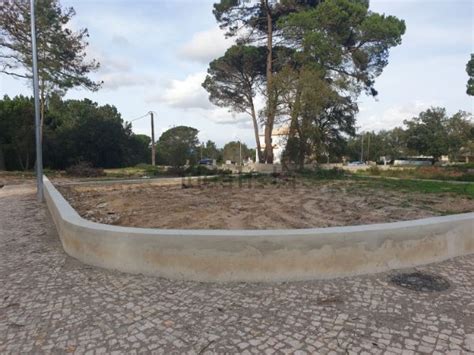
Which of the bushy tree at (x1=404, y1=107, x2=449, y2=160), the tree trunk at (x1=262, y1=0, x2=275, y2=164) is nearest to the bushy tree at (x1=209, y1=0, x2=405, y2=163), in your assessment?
the tree trunk at (x1=262, y1=0, x2=275, y2=164)

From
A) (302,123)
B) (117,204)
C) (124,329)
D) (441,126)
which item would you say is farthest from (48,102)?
(441,126)

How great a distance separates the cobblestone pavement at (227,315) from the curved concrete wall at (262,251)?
4.4 inches

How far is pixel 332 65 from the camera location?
63.5 feet

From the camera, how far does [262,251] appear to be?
2.99 metres

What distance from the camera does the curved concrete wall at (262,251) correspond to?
3.00 m

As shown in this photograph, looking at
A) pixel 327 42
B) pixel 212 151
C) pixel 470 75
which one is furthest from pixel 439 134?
pixel 212 151

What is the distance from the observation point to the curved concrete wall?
300 centimetres

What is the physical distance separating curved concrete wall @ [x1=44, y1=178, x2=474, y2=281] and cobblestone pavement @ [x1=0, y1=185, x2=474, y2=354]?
112 mm

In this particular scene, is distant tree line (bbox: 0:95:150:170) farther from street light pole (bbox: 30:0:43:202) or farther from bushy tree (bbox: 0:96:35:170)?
street light pole (bbox: 30:0:43:202)

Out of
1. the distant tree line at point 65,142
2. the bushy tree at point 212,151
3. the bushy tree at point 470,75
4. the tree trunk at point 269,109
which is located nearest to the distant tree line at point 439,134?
the bushy tree at point 470,75

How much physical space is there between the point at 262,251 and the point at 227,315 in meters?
0.72

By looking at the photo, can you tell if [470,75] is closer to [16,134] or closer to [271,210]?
[271,210]

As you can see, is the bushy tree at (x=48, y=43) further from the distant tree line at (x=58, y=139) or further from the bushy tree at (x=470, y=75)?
the bushy tree at (x=470, y=75)

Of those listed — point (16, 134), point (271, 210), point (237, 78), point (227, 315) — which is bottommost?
point (227, 315)
